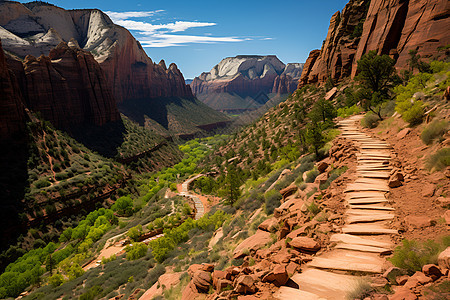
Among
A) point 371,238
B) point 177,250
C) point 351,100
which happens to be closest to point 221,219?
point 177,250

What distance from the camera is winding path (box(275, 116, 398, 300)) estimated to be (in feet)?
20.6

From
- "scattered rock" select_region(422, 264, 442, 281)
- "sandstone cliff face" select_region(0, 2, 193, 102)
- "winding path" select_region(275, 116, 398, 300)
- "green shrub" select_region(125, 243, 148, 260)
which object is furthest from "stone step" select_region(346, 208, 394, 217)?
"sandstone cliff face" select_region(0, 2, 193, 102)

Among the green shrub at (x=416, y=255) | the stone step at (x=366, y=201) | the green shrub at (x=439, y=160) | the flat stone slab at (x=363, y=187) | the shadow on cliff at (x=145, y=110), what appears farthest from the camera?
the shadow on cliff at (x=145, y=110)

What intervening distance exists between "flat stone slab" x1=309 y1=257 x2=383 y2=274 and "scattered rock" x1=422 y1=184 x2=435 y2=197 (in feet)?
14.0

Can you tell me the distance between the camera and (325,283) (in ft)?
21.2

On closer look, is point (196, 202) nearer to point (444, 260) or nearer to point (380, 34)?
point (444, 260)

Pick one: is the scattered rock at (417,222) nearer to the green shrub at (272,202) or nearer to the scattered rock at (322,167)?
the scattered rock at (322,167)

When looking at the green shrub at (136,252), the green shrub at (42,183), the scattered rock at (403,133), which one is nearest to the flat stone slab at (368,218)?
the scattered rock at (403,133)

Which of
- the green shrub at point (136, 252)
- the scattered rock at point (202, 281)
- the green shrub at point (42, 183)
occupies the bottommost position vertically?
the green shrub at point (136, 252)

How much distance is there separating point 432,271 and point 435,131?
9.24 m

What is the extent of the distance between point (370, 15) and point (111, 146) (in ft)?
247

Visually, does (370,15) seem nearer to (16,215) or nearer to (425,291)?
(425,291)

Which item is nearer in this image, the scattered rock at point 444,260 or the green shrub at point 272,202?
the scattered rock at point 444,260

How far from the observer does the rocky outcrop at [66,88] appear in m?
59.3
